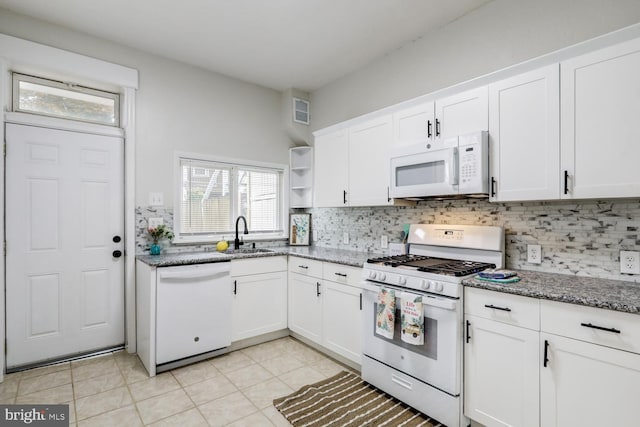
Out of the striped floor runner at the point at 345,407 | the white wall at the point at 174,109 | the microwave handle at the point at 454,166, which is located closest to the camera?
the striped floor runner at the point at 345,407

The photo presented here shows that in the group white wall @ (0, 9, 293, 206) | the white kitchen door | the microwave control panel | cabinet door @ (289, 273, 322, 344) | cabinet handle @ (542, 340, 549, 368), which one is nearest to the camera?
cabinet handle @ (542, 340, 549, 368)

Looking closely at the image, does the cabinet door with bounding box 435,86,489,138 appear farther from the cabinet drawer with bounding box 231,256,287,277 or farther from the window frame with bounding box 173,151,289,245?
the window frame with bounding box 173,151,289,245

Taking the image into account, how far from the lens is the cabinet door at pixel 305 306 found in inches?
119

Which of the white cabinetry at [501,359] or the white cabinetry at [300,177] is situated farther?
the white cabinetry at [300,177]

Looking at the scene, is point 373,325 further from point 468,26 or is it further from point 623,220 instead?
point 468,26

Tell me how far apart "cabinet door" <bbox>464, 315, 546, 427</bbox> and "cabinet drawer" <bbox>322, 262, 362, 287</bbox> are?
Answer: 3.03 ft

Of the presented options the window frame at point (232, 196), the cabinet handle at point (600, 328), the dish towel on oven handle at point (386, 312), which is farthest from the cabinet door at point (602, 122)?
the window frame at point (232, 196)

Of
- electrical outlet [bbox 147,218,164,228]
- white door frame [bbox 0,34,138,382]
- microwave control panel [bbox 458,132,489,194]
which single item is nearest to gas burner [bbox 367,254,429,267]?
microwave control panel [bbox 458,132,489,194]

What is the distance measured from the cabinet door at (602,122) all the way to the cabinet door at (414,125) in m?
0.85

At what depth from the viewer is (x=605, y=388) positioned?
56.6 inches

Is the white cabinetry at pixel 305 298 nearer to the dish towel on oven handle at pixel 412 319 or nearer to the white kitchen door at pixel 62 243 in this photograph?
the dish towel on oven handle at pixel 412 319

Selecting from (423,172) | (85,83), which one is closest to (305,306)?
(423,172)

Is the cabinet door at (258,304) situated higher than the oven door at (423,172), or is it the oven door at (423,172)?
the oven door at (423,172)

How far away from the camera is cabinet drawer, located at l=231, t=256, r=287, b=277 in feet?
10.1
